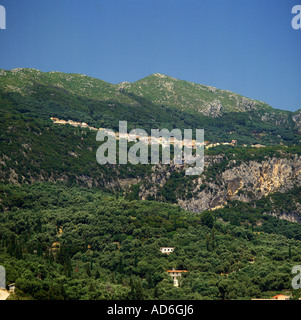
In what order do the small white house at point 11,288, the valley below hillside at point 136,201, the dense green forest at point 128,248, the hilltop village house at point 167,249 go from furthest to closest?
1. the hilltop village house at point 167,249
2. the valley below hillside at point 136,201
3. the dense green forest at point 128,248
4. the small white house at point 11,288

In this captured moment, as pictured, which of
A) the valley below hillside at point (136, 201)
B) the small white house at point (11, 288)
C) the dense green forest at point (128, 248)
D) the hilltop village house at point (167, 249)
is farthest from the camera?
the hilltop village house at point (167, 249)

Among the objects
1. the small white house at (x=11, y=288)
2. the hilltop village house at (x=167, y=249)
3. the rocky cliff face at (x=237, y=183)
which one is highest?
the rocky cliff face at (x=237, y=183)

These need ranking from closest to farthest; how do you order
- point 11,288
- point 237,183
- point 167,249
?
point 11,288 → point 167,249 → point 237,183

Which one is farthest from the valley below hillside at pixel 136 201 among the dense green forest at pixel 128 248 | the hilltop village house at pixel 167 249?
the hilltop village house at pixel 167 249

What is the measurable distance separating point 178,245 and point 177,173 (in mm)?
47507

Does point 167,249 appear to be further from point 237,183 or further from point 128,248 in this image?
point 237,183

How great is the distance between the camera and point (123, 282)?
233 feet

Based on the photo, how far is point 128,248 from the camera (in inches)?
3351

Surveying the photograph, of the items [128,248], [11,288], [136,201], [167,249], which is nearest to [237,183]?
[136,201]

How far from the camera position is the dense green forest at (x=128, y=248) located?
66.4 m

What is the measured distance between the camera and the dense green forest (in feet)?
218

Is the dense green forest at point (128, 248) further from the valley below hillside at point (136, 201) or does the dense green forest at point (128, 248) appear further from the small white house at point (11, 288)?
the small white house at point (11, 288)

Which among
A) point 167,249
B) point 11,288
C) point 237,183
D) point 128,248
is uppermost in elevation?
Answer: point 237,183

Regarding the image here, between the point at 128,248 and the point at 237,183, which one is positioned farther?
the point at 237,183
